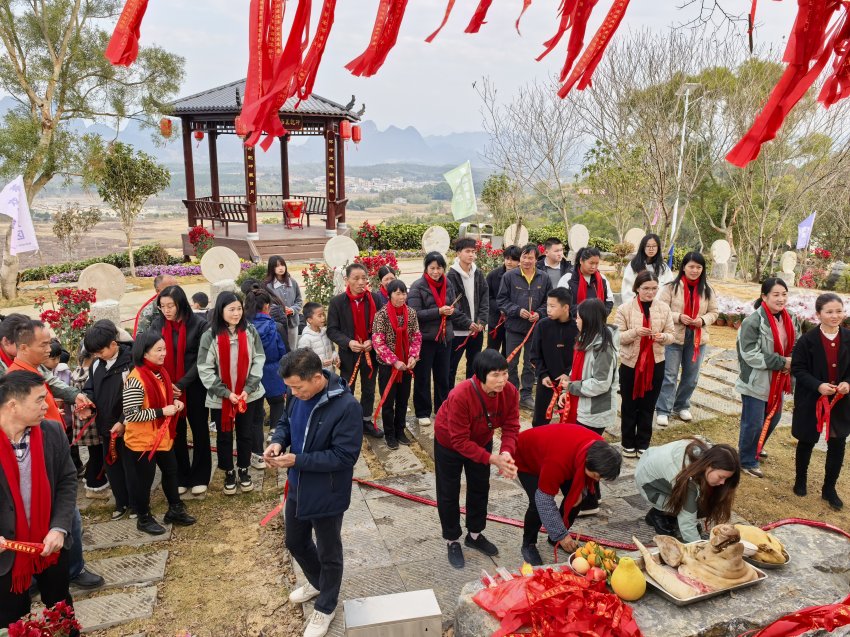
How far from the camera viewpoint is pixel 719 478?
3.07 meters

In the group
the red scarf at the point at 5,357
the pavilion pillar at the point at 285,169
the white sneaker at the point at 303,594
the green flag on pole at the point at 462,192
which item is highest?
the pavilion pillar at the point at 285,169

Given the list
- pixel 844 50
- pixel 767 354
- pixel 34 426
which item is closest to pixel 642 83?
pixel 767 354

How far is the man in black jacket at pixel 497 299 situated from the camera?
6.38 m

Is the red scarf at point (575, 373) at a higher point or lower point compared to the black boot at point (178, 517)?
higher

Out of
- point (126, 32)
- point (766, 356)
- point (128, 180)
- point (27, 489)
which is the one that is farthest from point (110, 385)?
point (128, 180)

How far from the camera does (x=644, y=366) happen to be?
490cm

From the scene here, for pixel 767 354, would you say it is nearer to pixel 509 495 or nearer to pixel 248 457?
pixel 509 495

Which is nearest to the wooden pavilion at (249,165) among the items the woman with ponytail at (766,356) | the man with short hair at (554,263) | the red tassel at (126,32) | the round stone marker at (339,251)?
the round stone marker at (339,251)

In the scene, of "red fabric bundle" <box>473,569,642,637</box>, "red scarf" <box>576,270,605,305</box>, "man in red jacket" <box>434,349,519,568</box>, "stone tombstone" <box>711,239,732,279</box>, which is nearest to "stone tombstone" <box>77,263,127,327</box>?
"man in red jacket" <box>434,349,519,568</box>

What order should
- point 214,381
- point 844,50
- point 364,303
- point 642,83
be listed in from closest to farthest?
point 844,50 < point 214,381 < point 364,303 < point 642,83

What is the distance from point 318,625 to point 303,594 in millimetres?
307

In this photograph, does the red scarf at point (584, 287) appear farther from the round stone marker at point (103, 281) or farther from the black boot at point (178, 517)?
the round stone marker at point (103, 281)

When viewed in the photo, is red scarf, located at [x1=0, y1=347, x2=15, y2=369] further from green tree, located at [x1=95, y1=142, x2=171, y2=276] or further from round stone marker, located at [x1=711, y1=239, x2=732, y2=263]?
round stone marker, located at [x1=711, y1=239, x2=732, y2=263]

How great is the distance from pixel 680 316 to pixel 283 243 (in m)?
13.4
